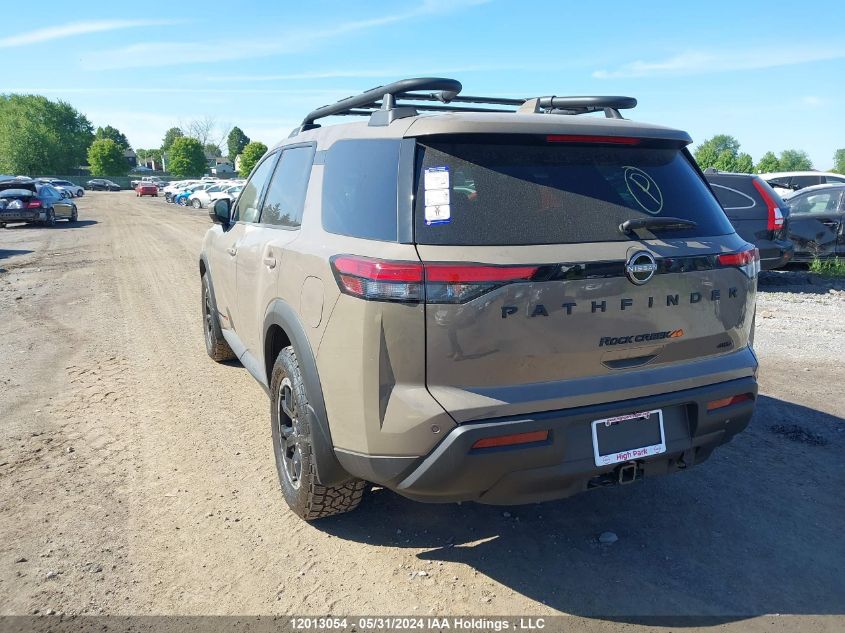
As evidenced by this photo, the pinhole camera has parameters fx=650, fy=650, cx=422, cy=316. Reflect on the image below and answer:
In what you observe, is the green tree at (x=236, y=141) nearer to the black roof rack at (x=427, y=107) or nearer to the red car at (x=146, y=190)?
the red car at (x=146, y=190)

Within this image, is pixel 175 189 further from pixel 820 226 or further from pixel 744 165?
pixel 820 226

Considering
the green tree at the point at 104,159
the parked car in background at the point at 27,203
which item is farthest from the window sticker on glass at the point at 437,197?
the green tree at the point at 104,159

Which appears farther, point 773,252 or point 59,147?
point 59,147

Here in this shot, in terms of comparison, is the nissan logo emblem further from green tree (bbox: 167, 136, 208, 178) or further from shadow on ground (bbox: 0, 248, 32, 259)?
green tree (bbox: 167, 136, 208, 178)

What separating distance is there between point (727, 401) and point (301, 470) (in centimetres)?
206

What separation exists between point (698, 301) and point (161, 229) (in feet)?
75.6

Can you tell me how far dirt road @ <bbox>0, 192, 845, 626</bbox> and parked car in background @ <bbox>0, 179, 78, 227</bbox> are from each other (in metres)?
21.0

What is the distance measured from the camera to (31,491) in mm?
3748

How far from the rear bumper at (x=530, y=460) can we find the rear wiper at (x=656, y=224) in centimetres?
72

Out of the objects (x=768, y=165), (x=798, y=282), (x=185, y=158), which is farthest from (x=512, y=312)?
(x=185, y=158)

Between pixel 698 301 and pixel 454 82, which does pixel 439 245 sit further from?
pixel 698 301

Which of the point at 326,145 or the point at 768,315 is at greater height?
the point at 326,145

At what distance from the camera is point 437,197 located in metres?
2.62

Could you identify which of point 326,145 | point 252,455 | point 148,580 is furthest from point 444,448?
point 252,455
